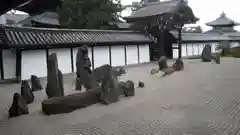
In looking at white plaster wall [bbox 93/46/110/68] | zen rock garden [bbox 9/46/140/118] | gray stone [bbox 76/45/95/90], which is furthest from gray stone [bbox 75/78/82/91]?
white plaster wall [bbox 93/46/110/68]

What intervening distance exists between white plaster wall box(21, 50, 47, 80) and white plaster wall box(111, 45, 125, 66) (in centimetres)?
684

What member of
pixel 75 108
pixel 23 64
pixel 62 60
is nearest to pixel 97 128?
pixel 75 108

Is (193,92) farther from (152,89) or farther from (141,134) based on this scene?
(141,134)

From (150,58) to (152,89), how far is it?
17501 millimetres

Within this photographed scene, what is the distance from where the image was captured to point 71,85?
563 inches

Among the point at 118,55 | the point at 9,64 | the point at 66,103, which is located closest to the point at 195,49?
the point at 118,55

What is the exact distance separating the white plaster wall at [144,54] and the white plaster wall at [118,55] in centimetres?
304

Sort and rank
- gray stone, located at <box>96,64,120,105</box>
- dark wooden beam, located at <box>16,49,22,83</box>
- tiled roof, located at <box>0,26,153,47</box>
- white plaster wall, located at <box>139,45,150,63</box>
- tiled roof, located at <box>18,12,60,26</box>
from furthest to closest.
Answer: tiled roof, located at <box>18,12,60,26</box>, white plaster wall, located at <box>139,45,150,63</box>, tiled roof, located at <box>0,26,153,47</box>, dark wooden beam, located at <box>16,49,22,83</box>, gray stone, located at <box>96,64,120,105</box>

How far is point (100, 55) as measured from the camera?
22.0 meters

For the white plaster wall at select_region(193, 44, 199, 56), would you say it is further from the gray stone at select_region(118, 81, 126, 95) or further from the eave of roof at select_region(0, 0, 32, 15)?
the eave of roof at select_region(0, 0, 32, 15)

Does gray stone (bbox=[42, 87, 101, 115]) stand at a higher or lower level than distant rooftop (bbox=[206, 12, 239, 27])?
lower

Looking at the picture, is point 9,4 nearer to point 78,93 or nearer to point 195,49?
point 78,93

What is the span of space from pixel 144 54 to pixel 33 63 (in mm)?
13029

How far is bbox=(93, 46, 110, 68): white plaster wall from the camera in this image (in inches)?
851
